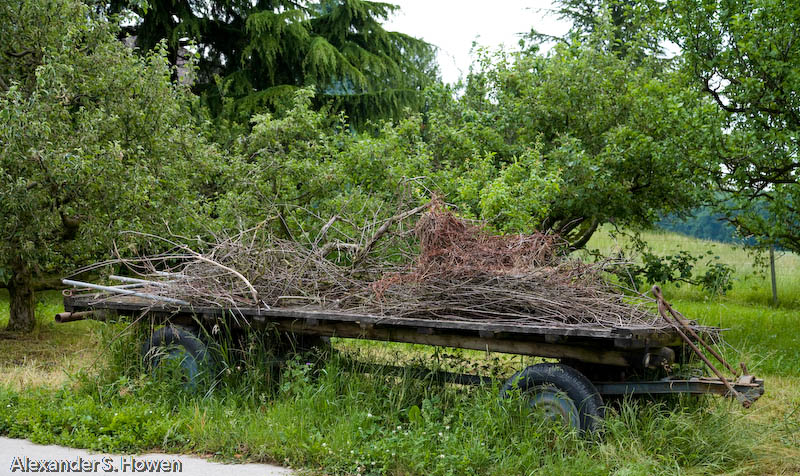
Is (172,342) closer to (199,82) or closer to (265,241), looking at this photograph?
(265,241)

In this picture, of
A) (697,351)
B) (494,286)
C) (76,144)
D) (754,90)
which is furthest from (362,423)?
(754,90)

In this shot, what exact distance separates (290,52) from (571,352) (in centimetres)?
1532

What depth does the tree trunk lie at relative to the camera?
37.2ft

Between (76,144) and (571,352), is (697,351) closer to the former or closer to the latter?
(571,352)

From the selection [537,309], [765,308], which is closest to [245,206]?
[537,309]

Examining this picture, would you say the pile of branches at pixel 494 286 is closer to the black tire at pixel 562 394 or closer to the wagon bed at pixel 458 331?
the wagon bed at pixel 458 331

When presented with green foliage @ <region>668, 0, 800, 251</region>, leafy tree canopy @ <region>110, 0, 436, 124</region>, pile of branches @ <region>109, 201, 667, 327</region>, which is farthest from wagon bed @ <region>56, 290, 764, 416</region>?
leafy tree canopy @ <region>110, 0, 436, 124</region>

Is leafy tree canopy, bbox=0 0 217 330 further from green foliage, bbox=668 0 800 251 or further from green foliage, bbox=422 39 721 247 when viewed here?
green foliage, bbox=668 0 800 251

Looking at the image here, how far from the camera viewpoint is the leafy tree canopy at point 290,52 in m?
18.1

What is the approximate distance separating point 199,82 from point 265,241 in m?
13.1

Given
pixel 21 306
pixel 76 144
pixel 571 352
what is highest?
pixel 76 144

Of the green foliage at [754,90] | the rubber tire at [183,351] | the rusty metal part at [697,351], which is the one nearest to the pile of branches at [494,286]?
the rusty metal part at [697,351]

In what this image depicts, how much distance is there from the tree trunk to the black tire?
29.3 ft

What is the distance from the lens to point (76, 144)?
9305 millimetres
